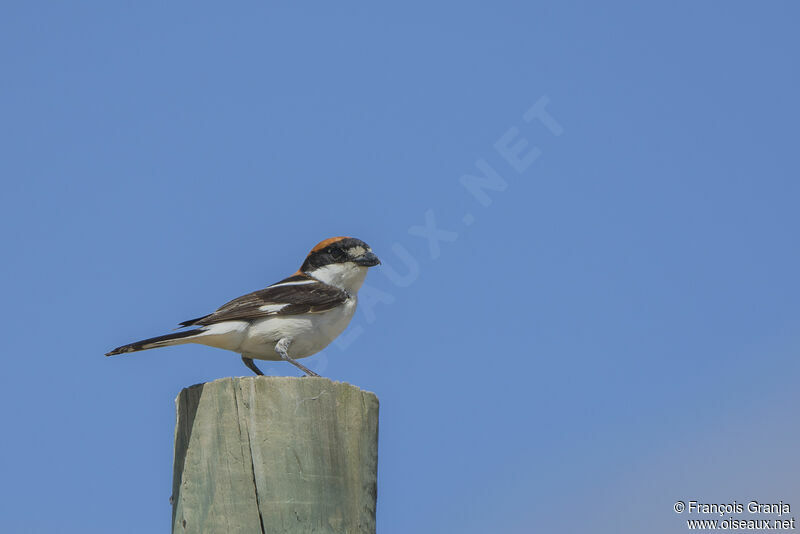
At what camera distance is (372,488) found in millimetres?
5273

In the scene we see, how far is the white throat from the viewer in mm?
8680

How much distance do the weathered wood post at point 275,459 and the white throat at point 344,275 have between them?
3.45 m

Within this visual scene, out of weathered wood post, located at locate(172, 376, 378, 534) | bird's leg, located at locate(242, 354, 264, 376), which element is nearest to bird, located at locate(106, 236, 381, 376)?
bird's leg, located at locate(242, 354, 264, 376)

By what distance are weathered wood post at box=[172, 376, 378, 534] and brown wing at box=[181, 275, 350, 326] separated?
2362 millimetres

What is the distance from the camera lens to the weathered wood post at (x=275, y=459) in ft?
16.0

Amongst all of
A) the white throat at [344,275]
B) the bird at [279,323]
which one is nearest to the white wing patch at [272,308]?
the bird at [279,323]

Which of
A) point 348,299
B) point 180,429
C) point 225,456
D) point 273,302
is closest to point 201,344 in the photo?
point 273,302

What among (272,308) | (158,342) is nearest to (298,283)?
(272,308)

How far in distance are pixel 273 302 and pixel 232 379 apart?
276 cm

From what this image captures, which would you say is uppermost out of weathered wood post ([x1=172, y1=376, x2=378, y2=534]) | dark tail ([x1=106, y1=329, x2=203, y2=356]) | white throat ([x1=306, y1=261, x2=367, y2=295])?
white throat ([x1=306, y1=261, x2=367, y2=295])

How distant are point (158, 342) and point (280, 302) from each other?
4.59ft

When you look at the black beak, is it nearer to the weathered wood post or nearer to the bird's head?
the bird's head

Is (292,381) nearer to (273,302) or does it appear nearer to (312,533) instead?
(312,533)

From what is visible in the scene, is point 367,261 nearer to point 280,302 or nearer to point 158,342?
point 280,302
